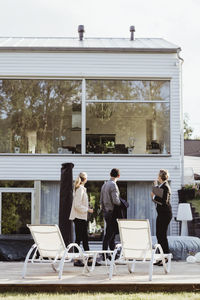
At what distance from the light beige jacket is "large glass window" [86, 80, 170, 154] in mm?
6884

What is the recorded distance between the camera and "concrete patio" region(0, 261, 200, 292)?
7.98 meters

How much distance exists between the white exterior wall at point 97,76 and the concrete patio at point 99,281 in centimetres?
698

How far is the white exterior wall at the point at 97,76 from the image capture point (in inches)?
668

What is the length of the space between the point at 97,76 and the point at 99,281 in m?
9.67

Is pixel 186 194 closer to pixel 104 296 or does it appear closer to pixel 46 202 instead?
pixel 46 202

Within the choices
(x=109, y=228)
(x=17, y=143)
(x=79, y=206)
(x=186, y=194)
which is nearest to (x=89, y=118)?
(x=17, y=143)

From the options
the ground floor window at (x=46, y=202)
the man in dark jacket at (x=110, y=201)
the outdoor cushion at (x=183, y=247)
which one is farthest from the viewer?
the ground floor window at (x=46, y=202)

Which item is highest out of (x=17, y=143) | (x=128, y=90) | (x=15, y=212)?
(x=128, y=90)

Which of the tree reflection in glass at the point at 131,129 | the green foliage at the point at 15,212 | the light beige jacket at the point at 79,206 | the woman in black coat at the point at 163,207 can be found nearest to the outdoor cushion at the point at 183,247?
the woman in black coat at the point at 163,207

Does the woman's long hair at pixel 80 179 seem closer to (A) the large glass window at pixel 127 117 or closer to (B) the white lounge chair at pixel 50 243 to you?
(B) the white lounge chair at pixel 50 243

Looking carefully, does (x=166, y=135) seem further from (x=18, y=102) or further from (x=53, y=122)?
(x=18, y=102)

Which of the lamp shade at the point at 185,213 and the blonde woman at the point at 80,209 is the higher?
the blonde woman at the point at 80,209

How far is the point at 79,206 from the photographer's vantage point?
1015 cm

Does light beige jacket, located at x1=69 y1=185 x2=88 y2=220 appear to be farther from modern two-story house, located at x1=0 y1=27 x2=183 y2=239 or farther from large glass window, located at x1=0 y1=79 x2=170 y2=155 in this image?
large glass window, located at x1=0 y1=79 x2=170 y2=155
